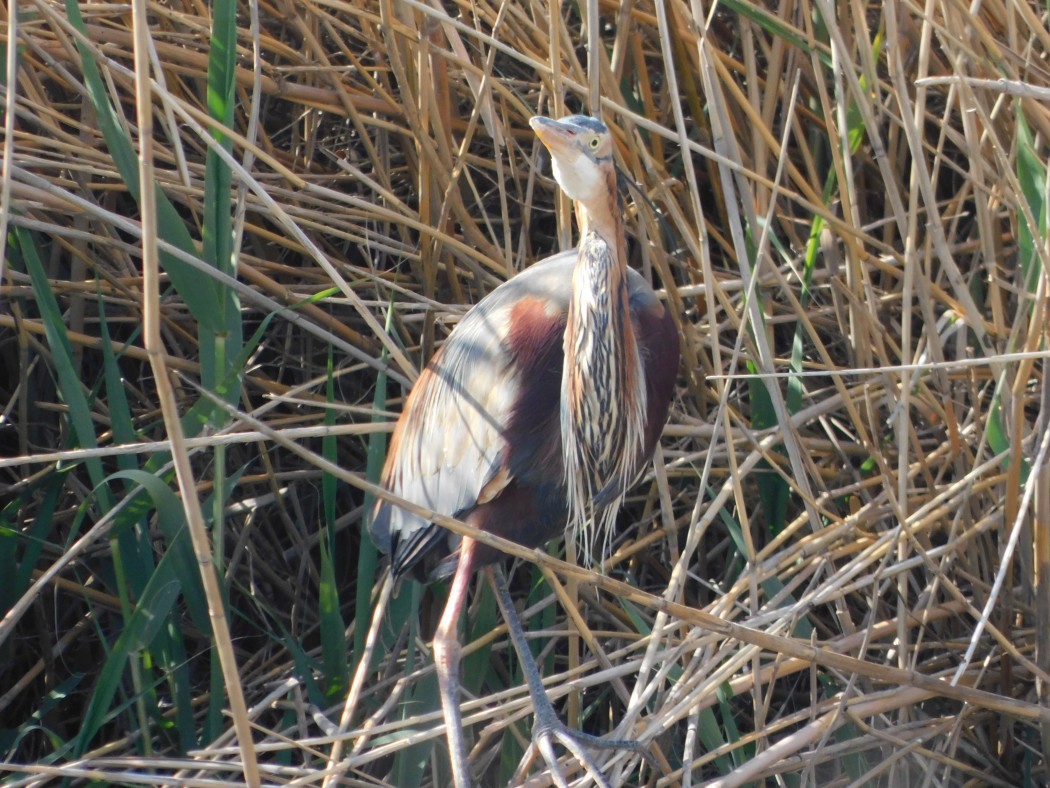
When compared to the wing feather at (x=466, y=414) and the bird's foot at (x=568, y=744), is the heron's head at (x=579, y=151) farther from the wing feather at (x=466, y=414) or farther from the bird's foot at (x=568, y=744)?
the bird's foot at (x=568, y=744)

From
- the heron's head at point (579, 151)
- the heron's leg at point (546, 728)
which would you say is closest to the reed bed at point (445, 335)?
the heron's leg at point (546, 728)

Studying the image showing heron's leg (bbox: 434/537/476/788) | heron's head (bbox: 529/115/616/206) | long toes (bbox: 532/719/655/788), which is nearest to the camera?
heron's head (bbox: 529/115/616/206)

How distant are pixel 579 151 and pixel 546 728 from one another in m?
0.93

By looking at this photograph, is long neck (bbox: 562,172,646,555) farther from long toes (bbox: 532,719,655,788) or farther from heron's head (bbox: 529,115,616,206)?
long toes (bbox: 532,719,655,788)

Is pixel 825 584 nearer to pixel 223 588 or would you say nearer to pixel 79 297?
pixel 223 588

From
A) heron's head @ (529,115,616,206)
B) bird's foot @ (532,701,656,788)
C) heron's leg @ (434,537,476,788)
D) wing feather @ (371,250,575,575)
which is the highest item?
heron's head @ (529,115,616,206)

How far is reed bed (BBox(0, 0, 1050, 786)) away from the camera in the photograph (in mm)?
1766

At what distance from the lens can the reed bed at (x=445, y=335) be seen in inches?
69.5

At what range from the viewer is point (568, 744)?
1.83m

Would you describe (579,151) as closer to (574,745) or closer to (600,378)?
(600,378)

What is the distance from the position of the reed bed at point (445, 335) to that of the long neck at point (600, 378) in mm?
129

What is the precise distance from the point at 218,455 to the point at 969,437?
134cm

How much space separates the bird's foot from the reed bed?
37 millimetres

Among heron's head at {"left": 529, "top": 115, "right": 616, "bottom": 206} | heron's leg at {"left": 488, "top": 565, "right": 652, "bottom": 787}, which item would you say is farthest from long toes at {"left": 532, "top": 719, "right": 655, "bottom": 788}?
heron's head at {"left": 529, "top": 115, "right": 616, "bottom": 206}
